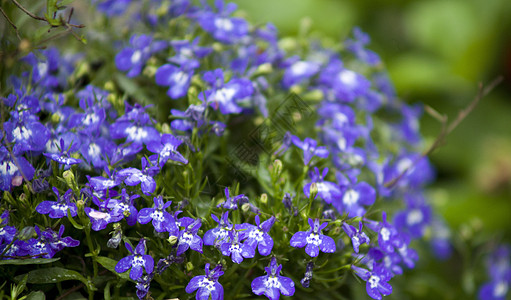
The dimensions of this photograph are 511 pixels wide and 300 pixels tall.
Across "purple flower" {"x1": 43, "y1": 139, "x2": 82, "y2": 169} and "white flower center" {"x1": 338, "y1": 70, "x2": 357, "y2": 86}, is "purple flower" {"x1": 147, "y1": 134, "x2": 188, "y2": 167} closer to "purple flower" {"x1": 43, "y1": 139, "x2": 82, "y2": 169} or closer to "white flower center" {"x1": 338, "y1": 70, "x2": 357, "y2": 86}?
"purple flower" {"x1": 43, "y1": 139, "x2": 82, "y2": 169}

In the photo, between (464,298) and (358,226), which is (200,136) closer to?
(358,226)

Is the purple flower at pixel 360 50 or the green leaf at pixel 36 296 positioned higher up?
the purple flower at pixel 360 50

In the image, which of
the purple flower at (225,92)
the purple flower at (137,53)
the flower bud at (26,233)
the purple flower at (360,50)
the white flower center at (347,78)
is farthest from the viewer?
the purple flower at (360,50)

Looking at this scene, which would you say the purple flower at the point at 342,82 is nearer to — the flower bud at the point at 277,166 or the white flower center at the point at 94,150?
the flower bud at the point at 277,166

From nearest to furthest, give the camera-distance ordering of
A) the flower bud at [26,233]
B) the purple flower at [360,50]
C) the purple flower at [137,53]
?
the flower bud at [26,233]
the purple flower at [137,53]
the purple flower at [360,50]

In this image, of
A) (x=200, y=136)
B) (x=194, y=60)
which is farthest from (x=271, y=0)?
(x=200, y=136)

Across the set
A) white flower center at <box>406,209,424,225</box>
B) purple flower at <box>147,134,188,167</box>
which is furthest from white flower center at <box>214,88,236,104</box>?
white flower center at <box>406,209,424,225</box>

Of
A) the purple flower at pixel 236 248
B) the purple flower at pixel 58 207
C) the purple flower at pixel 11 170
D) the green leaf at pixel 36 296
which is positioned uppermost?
the purple flower at pixel 11 170

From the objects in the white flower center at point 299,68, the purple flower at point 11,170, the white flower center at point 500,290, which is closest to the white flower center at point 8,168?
the purple flower at point 11,170
